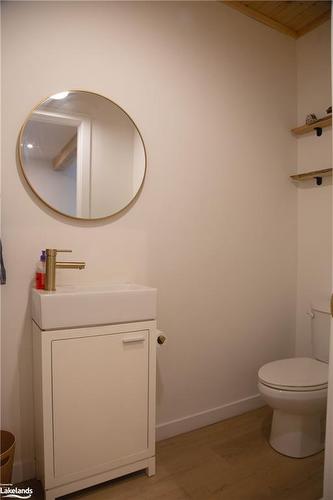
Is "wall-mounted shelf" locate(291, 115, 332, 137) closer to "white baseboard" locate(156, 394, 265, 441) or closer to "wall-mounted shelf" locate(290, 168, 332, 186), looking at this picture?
"wall-mounted shelf" locate(290, 168, 332, 186)

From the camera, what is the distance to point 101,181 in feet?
5.49

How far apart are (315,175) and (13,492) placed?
8.18 ft

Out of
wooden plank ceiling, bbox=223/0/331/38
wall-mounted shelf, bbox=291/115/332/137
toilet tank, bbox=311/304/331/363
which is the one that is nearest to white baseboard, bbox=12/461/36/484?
toilet tank, bbox=311/304/331/363

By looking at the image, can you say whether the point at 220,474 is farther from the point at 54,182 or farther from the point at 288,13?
the point at 288,13

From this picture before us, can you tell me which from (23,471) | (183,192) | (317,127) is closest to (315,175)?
(317,127)

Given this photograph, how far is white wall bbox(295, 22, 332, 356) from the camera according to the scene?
224cm

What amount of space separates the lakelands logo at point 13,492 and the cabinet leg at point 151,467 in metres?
0.53

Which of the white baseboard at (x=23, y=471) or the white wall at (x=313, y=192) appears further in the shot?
the white wall at (x=313, y=192)

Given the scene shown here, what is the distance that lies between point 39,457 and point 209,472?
820 millimetres

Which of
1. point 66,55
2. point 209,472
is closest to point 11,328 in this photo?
point 209,472

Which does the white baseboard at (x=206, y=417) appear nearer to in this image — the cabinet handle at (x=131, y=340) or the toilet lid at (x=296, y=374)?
the toilet lid at (x=296, y=374)

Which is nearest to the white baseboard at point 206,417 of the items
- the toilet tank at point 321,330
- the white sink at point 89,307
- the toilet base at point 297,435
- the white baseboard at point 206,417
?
the white baseboard at point 206,417

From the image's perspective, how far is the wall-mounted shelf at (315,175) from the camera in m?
2.18

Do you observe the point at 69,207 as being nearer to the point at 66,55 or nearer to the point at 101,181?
the point at 101,181
